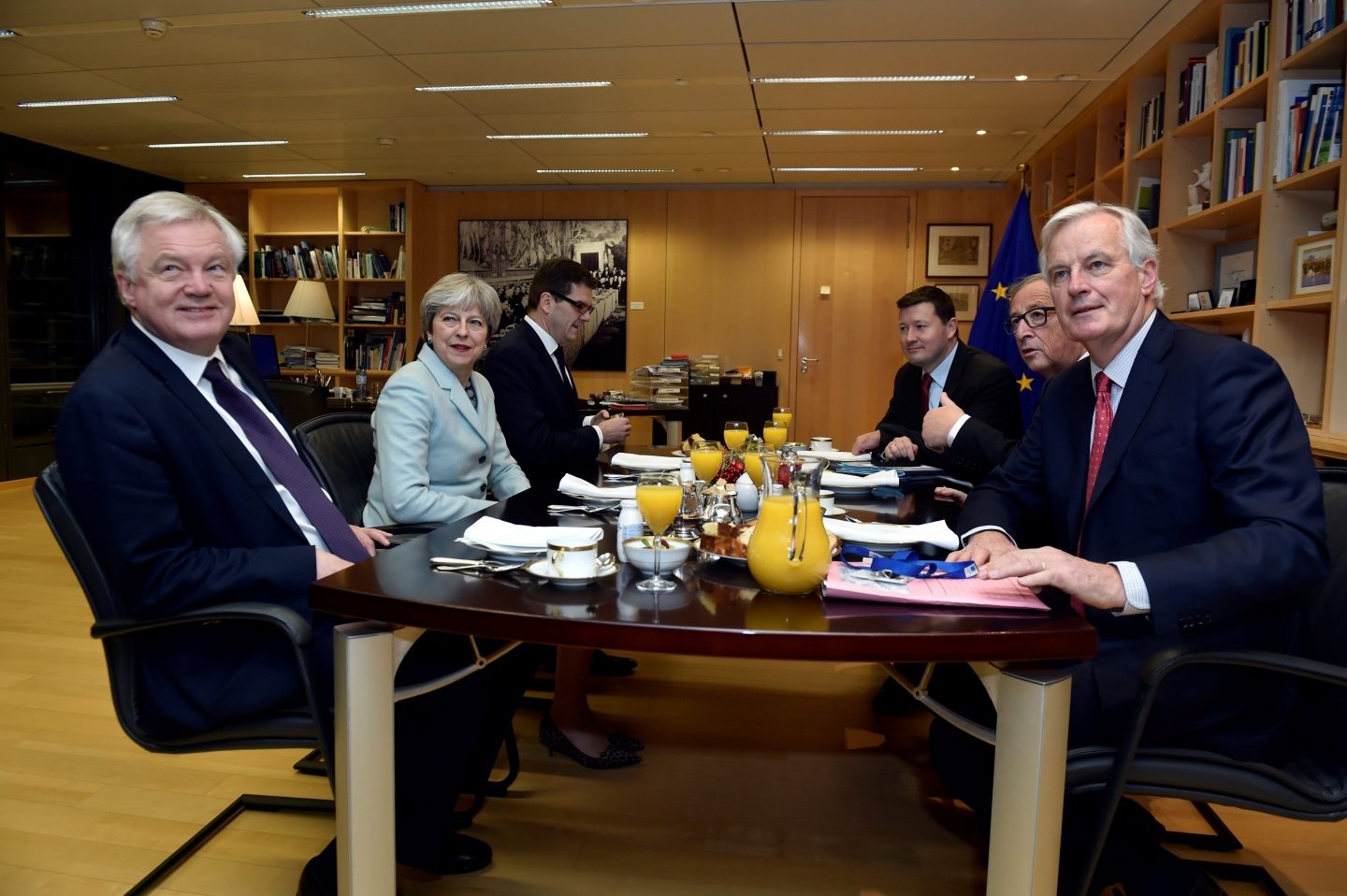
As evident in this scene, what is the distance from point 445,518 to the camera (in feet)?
7.61

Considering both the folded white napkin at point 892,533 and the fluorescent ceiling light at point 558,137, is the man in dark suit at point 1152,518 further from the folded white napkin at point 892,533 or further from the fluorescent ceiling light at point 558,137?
the fluorescent ceiling light at point 558,137

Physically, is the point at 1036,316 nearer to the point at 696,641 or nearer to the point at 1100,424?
the point at 1100,424

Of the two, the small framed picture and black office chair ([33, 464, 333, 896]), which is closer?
black office chair ([33, 464, 333, 896])

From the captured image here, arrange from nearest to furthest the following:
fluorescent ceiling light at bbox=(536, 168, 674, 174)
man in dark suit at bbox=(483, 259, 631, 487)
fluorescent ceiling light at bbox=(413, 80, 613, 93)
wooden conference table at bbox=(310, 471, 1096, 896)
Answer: wooden conference table at bbox=(310, 471, 1096, 896)
man in dark suit at bbox=(483, 259, 631, 487)
fluorescent ceiling light at bbox=(413, 80, 613, 93)
fluorescent ceiling light at bbox=(536, 168, 674, 174)

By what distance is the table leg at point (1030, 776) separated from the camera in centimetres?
118

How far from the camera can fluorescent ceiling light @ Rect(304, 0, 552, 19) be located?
4277 millimetres

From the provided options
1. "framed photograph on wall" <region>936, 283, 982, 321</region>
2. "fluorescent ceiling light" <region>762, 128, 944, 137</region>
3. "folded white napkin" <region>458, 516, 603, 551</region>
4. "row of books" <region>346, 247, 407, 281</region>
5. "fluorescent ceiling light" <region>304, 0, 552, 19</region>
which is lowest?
"folded white napkin" <region>458, 516, 603, 551</region>

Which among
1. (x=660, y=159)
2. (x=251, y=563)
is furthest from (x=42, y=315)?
(x=251, y=563)

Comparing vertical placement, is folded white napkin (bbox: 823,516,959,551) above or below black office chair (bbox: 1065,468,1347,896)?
above

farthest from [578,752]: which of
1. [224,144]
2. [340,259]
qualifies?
[340,259]

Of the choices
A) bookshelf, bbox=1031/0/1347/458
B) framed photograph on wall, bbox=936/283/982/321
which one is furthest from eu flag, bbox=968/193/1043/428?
framed photograph on wall, bbox=936/283/982/321

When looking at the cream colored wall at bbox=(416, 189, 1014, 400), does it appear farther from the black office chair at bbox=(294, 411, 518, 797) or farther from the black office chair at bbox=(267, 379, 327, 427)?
the black office chair at bbox=(294, 411, 518, 797)

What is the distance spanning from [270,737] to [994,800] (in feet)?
3.86

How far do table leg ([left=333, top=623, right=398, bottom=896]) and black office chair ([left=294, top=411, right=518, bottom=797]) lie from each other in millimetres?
806
